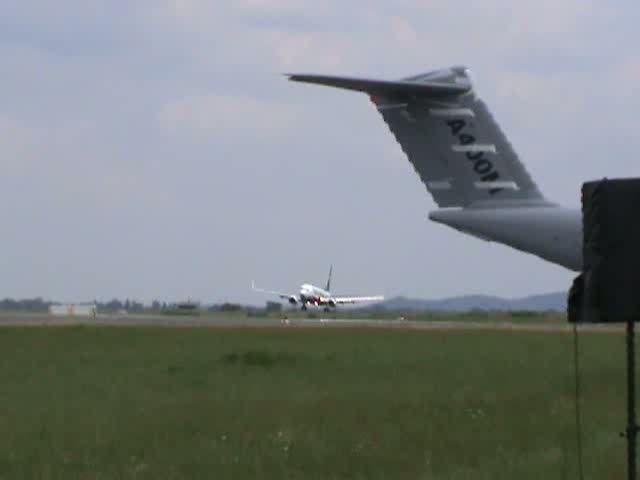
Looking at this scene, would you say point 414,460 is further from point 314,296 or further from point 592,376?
point 314,296

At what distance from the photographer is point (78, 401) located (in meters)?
18.2

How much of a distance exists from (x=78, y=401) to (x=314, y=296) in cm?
7942

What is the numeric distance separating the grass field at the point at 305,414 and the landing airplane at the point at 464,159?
2292mm

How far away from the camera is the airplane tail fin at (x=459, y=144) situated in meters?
21.2

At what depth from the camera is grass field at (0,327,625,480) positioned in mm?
13078

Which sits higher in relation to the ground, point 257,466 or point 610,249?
point 610,249

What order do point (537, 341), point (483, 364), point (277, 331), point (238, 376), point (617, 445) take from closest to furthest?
point (617, 445) < point (238, 376) < point (483, 364) < point (537, 341) < point (277, 331)

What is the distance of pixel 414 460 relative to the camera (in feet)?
44.7

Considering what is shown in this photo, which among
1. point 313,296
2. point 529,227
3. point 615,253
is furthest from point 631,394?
point 313,296

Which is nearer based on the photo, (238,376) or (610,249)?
(610,249)

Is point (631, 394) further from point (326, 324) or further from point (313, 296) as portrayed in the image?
point (313, 296)

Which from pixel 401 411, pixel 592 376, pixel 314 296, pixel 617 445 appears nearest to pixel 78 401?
pixel 401 411

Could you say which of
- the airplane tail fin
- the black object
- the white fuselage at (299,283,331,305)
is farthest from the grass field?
the white fuselage at (299,283,331,305)

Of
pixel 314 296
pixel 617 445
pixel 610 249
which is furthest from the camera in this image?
pixel 314 296
